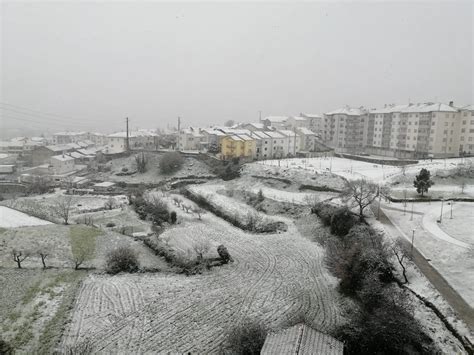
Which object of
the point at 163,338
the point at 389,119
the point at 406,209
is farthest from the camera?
the point at 389,119

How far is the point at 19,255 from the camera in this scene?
19719 mm

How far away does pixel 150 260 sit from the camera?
2144cm

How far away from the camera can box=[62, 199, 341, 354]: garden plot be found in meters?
13.6

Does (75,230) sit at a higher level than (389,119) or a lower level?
lower

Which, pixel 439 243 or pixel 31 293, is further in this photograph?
pixel 439 243

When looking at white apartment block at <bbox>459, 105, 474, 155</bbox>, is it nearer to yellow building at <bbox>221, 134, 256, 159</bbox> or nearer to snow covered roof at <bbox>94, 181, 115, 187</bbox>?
yellow building at <bbox>221, 134, 256, 159</bbox>

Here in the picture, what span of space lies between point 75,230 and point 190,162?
24761mm

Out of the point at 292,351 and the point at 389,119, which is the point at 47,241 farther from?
the point at 389,119

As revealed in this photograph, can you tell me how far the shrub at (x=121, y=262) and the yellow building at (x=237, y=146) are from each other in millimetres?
27636

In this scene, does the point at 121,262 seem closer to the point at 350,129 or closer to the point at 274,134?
the point at 274,134

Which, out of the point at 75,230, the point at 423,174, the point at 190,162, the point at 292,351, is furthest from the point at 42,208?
the point at 423,174

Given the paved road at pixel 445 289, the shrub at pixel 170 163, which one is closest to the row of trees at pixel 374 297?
the paved road at pixel 445 289

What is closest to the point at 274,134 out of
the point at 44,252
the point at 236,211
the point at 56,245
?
the point at 236,211

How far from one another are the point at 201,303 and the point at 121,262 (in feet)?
19.0
